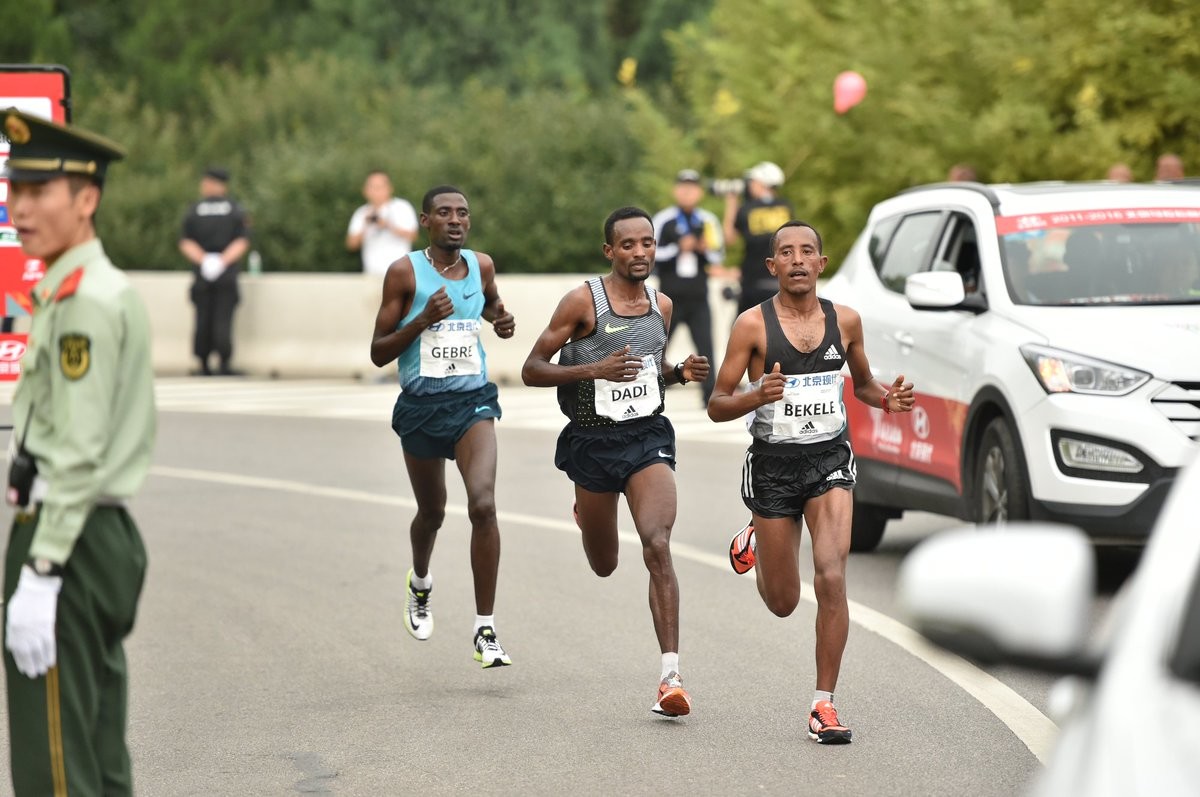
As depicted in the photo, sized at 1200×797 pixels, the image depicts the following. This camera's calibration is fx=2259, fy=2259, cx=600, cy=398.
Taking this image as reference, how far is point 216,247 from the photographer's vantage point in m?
24.4

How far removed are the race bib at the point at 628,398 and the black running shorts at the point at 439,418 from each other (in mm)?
832

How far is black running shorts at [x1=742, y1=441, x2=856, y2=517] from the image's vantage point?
7582 millimetres

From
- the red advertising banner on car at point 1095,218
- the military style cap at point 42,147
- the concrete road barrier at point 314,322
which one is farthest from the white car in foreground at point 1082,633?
the concrete road barrier at point 314,322

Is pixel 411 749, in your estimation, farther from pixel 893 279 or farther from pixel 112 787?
pixel 893 279

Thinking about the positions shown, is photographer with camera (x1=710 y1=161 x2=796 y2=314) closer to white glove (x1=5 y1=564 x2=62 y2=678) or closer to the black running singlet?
the black running singlet

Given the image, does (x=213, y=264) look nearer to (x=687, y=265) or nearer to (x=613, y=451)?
(x=687, y=265)

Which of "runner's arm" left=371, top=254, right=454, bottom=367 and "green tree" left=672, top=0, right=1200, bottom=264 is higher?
"green tree" left=672, top=0, right=1200, bottom=264

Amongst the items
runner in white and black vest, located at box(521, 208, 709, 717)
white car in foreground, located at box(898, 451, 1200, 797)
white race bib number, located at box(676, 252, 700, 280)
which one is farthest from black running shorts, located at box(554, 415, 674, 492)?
white race bib number, located at box(676, 252, 700, 280)

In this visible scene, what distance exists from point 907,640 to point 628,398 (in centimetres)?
177

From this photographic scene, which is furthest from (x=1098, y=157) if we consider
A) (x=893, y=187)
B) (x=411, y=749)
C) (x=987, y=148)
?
(x=411, y=749)

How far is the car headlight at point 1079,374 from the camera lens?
9.27 meters

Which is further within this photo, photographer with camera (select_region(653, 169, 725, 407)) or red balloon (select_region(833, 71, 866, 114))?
red balloon (select_region(833, 71, 866, 114))

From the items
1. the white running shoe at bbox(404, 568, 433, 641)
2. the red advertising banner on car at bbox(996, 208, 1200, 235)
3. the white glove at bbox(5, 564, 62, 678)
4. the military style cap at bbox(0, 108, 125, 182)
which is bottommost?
the white running shoe at bbox(404, 568, 433, 641)

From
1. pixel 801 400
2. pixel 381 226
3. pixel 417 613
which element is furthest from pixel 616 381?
pixel 381 226
